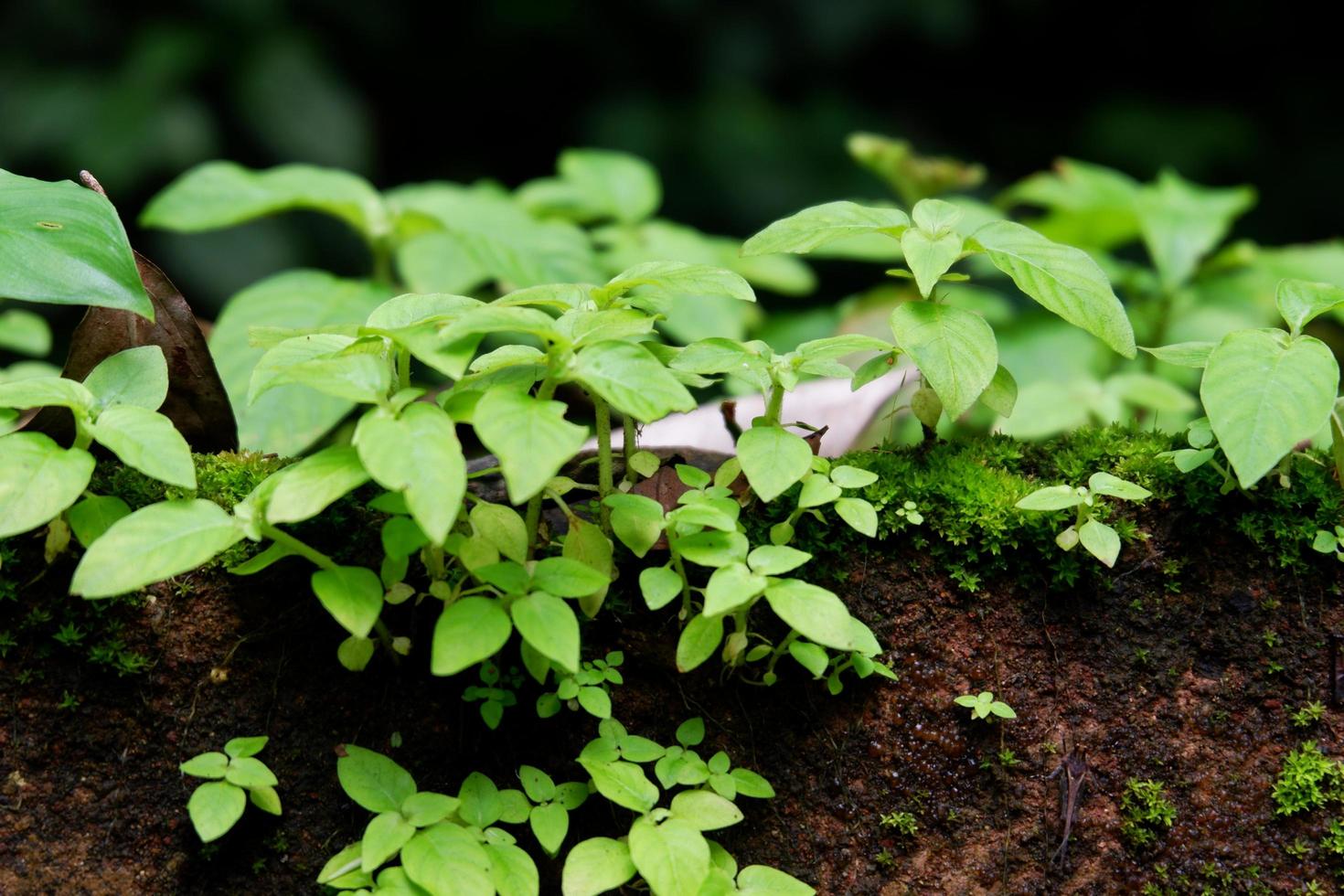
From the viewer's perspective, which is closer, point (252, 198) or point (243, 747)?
point (243, 747)

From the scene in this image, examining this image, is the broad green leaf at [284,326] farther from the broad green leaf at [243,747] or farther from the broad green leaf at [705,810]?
the broad green leaf at [705,810]

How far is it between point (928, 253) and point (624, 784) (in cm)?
66

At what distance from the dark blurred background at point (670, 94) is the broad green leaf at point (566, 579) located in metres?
2.46

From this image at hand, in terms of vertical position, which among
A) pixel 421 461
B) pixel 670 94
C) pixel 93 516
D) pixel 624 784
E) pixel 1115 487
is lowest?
pixel 670 94

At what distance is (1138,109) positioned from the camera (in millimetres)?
3938

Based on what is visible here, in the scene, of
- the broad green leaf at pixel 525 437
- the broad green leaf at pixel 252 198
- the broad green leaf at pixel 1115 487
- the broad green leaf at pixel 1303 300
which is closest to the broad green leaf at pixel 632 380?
the broad green leaf at pixel 525 437

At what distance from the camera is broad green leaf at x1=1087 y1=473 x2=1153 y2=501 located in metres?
1.13

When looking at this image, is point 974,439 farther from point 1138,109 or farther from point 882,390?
point 1138,109

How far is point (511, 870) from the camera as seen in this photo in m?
0.98

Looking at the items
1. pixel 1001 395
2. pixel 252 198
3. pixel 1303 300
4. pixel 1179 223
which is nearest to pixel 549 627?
pixel 1001 395

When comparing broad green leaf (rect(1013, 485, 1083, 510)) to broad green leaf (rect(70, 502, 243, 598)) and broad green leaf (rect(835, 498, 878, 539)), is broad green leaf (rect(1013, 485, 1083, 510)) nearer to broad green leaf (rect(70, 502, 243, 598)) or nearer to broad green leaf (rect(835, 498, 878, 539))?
broad green leaf (rect(835, 498, 878, 539))

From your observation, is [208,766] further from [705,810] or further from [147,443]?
[705,810]

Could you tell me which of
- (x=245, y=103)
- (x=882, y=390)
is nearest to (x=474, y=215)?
(x=882, y=390)

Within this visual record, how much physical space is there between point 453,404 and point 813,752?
541 millimetres
